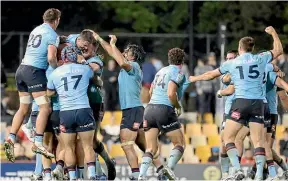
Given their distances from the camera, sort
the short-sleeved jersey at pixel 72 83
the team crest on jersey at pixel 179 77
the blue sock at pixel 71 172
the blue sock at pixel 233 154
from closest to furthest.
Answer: the short-sleeved jersey at pixel 72 83
the blue sock at pixel 71 172
the blue sock at pixel 233 154
the team crest on jersey at pixel 179 77

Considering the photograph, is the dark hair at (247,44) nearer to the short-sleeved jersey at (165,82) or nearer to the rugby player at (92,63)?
the short-sleeved jersey at (165,82)

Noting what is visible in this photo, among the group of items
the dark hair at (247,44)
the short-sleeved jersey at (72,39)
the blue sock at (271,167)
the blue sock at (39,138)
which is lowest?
the blue sock at (271,167)

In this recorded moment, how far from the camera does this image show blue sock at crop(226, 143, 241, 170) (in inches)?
938

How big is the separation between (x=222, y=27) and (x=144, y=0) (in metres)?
4.87

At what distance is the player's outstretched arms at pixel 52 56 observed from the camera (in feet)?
75.8

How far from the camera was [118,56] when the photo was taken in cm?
2373

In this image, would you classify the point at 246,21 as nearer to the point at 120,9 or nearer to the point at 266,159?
the point at 120,9

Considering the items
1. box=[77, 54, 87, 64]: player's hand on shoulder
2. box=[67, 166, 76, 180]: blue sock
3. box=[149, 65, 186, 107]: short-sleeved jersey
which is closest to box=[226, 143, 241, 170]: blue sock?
box=[149, 65, 186, 107]: short-sleeved jersey

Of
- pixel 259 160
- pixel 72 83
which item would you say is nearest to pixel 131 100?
pixel 72 83

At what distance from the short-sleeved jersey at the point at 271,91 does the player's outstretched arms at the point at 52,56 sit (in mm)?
4176

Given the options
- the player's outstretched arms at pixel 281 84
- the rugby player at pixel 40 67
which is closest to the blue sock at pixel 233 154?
the player's outstretched arms at pixel 281 84

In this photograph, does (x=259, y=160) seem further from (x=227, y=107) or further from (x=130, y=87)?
(x=130, y=87)

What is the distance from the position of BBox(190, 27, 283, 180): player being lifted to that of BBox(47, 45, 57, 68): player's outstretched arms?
7.78 ft

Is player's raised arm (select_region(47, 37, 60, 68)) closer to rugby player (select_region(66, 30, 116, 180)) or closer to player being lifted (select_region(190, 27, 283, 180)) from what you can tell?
rugby player (select_region(66, 30, 116, 180))
